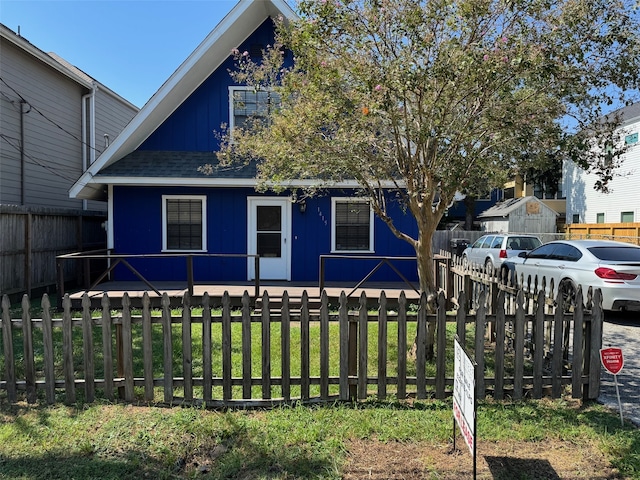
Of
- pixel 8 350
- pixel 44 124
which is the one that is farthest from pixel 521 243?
pixel 44 124

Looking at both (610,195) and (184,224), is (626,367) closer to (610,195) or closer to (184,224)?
(184,224)

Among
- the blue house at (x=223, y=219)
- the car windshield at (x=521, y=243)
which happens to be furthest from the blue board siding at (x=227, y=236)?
the car windshield at (x=521, y=243)

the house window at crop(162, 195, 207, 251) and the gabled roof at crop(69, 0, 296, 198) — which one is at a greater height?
the gabled roof at crop(69, 0, 296, 198)

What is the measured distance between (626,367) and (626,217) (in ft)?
73.4

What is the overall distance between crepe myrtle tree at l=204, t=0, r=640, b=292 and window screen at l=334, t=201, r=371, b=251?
601cm

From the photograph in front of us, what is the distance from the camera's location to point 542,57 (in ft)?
13.0

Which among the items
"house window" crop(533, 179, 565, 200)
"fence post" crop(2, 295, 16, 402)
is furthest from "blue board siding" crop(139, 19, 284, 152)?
"house window" crop(533, 179, 565, 200)

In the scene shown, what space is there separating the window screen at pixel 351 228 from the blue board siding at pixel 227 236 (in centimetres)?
24

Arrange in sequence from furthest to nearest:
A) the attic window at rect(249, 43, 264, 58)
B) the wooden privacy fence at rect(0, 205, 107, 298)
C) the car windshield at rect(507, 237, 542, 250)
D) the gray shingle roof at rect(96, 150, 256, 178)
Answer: the car windshield at rect(507, 237, 542, 250) < the attic window at rect(249, 43, 264, 58) < the gray shingle roof at rect(96, 150, 256, 178) < the wooden privacy fence at rect(0, 205, 107, 298)

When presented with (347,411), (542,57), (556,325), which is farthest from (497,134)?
(347,411)

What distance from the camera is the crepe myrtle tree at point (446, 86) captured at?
13.6ft

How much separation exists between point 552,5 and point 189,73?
8.29 metres

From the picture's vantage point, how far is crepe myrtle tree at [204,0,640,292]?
4.15 meters

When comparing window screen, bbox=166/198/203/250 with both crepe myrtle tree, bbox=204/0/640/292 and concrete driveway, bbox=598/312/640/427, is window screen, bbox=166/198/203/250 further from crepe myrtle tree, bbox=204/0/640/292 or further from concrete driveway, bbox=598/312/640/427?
concrete driveway, bbox=598/312/640/427
